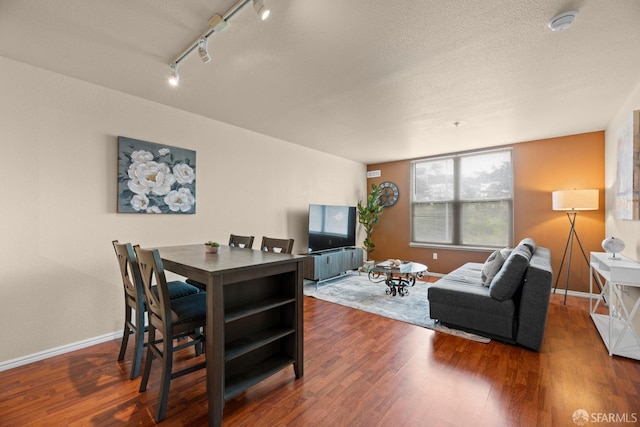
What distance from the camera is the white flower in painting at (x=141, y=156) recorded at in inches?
113

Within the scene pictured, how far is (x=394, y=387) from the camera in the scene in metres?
1.98

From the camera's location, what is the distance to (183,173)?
Answer: 10.7 ft

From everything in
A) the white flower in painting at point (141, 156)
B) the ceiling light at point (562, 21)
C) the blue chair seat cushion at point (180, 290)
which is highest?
the ceiling light at point (562, 21)

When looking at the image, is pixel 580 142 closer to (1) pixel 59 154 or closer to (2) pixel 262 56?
(2) pixel 262 56

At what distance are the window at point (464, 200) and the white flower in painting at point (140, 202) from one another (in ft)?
16.0

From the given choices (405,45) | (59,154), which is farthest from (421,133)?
(59,154)

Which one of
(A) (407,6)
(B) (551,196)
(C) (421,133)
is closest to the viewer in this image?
(A) (407,6)

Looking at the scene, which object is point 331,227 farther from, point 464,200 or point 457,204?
A: point 464,200

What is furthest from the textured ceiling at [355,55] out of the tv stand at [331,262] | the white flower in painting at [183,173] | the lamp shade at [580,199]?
the tv stand at [331,262]

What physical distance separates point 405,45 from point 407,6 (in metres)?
0.39

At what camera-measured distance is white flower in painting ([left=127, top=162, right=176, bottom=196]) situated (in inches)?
113

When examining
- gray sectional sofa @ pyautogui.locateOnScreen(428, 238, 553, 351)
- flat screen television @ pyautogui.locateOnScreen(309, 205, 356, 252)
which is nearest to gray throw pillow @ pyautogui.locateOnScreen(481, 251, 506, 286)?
gray sectional sofa @ pyautogui.locateOnScreen(428, 238, 553, 351)

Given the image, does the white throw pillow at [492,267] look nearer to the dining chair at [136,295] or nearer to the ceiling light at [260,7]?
the dining chair at [136,295]

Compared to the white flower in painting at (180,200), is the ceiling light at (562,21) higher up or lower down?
higher up
